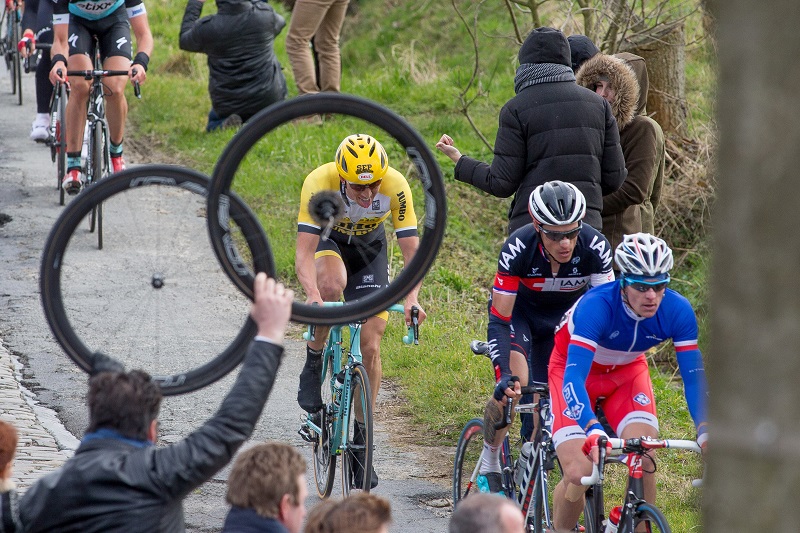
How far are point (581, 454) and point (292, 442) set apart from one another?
2.73 m

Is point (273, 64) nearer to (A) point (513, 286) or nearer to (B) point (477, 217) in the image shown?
(B) point (477, 217)

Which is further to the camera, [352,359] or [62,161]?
[62,161]

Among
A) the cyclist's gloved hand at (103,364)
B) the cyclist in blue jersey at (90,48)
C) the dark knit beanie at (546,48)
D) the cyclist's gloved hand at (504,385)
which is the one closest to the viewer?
the cyclist's gloved hand at (103,364)

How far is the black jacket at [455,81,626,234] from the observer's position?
575 centimetres

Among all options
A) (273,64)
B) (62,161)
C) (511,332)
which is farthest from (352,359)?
(273,64)

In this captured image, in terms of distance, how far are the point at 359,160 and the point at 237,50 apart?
6.67 metres

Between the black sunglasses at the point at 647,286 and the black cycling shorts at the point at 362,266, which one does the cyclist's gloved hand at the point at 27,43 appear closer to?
the black cycling shorts at the point at 362,266

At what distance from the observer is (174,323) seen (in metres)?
7.00

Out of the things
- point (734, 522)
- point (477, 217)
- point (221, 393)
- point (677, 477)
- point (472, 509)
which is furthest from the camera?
point (477, 217)

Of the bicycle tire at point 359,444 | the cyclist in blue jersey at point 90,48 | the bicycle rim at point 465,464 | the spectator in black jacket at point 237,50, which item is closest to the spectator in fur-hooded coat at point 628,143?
the bicycle rim at point 465,464

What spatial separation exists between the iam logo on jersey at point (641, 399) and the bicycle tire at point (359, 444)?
1.55 meters

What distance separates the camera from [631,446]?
4.39m

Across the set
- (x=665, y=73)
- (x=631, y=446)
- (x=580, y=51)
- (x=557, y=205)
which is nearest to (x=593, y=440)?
(x=631, y=446)

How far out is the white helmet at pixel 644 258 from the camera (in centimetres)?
454
